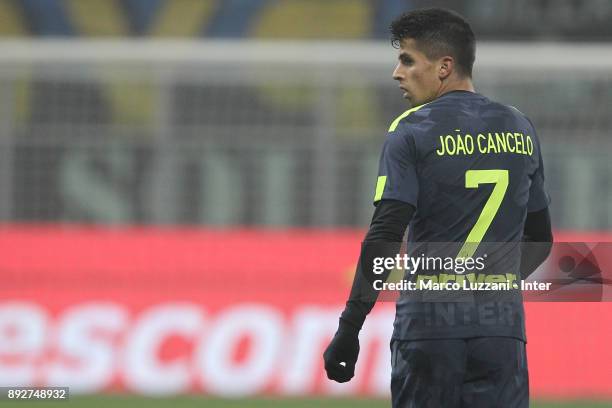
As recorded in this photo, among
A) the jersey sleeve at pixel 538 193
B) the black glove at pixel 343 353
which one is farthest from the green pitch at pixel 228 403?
the black glove at pixel 343 353

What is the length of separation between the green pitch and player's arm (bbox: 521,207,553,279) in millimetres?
4601

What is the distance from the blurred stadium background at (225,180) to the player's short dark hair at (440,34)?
4.06 m

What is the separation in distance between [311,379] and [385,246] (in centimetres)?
552

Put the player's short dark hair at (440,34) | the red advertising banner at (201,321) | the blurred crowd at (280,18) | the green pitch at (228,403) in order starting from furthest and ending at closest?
the blurred crowd at (280,18) → the red advertising banner at (201,321) → the green pitch at (228,403) → the player's short dark hair at (440,34)

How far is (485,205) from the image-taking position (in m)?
3.66

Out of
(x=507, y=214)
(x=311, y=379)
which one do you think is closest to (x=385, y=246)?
(x=507, y=214)

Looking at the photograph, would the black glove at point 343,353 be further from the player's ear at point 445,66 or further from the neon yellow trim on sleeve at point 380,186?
the player's ear at point 445,66

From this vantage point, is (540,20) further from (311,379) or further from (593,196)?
(311,379)

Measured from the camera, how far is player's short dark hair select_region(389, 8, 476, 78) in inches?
149

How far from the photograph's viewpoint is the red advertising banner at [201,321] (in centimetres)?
893

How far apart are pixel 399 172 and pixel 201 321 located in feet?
19.0

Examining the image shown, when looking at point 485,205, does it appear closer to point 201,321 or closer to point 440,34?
point 440,34

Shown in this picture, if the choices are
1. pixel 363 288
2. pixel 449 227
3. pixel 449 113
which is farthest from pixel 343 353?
pixel 449 113

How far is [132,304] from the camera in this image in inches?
369
